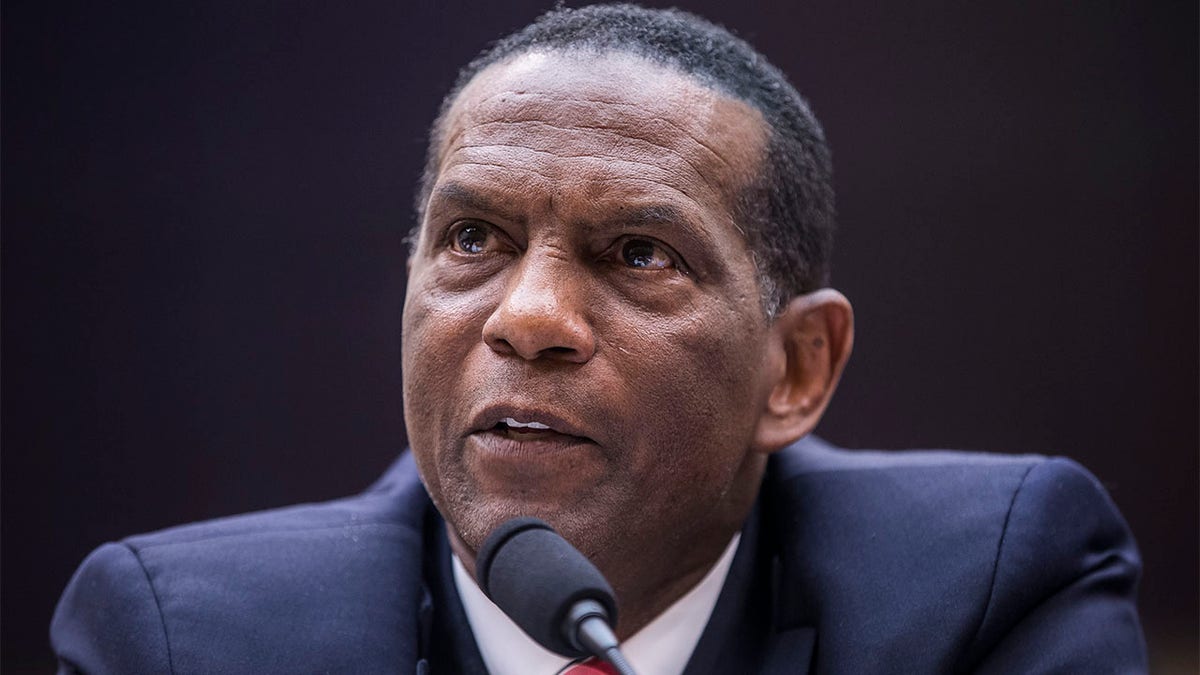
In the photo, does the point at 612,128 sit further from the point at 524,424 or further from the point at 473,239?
the point at 524,424

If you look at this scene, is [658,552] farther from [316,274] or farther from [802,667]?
[316,274]

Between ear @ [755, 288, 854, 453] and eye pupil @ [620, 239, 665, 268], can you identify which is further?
ear @ [755, 288, 854, 453]

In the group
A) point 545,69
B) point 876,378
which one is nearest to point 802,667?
point 545,69

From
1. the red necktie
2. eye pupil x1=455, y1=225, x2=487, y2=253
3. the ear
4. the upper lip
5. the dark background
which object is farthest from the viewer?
the dark background

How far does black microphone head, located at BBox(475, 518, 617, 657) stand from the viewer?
126 cm

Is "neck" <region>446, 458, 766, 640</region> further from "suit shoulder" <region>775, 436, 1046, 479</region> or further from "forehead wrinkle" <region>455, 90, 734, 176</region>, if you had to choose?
"forehead wrinkle" <region>455, 90, 734, 176</region>

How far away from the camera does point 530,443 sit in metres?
1.83

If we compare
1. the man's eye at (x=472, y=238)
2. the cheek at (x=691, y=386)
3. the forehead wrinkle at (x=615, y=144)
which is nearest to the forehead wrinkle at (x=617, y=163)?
the forehead wrinkle at (x=615, y=144)

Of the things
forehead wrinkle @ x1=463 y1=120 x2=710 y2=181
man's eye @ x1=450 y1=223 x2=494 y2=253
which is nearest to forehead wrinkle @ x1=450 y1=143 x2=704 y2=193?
forehead wrinkle @ x1=463 y1=120 x2=710 y2=181

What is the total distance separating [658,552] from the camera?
79.6 inches

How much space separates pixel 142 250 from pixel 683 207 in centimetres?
202

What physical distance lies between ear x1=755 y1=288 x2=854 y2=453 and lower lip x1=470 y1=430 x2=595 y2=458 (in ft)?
1.51

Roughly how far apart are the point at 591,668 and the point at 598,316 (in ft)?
2.42

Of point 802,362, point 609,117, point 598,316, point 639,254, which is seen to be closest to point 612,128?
point 609,117
